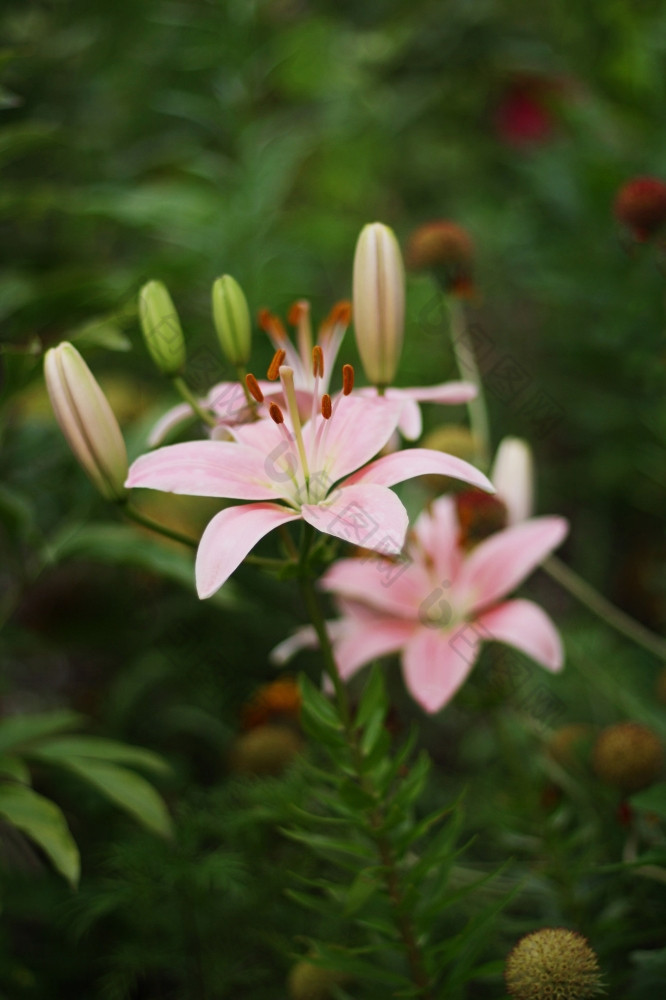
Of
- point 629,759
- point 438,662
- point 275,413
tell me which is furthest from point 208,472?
point 629,759

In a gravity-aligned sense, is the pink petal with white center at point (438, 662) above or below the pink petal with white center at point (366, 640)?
above

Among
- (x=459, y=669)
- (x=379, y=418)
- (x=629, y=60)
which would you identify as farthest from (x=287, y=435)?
(x=629, y=60)

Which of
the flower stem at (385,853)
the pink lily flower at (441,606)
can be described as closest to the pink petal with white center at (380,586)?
the pink lily flower at (441,606)

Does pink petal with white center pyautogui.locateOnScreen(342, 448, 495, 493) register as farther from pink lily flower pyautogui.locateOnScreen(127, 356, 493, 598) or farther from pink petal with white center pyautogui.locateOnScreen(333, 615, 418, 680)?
pink petal with white center pyautogui.locateOnScreen(333, 615, 418, 680)

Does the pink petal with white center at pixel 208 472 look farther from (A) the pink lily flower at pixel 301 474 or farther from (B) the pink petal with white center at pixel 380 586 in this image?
(B) the pink petal with white center at pixel 380 586

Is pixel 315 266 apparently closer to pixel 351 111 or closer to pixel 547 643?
pixel 351 111

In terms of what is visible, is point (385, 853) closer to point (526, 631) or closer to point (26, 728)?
point (526, 631)
